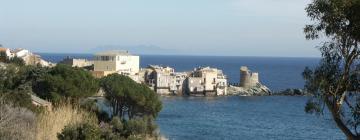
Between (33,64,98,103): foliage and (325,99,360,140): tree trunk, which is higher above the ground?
(325,99,360,140): tree trunk

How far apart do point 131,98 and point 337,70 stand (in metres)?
29.5

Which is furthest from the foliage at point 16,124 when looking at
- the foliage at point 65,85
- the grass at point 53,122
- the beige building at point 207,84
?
the beige building at point 207,84

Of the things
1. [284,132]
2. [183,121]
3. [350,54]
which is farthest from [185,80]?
[350,54]

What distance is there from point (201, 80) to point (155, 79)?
671cm

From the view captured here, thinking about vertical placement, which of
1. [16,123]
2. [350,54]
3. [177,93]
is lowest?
[177,93]

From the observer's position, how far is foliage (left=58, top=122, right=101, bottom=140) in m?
14.6

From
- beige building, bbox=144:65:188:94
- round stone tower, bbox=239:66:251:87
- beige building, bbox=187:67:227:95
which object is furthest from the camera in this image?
round stone tower, bbox=239:66:251:87

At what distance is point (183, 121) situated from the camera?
5600 centimetres

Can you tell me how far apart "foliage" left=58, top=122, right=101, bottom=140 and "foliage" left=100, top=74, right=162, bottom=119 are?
79.1 ft

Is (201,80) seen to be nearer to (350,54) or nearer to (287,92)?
(287,92)

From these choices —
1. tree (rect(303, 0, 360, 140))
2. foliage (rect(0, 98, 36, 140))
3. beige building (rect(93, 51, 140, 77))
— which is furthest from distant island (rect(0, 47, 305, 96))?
tree (rect(303, 0, 360, 140))

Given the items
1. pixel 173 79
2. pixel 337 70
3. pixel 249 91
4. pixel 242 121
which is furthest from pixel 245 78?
pixel 337 70

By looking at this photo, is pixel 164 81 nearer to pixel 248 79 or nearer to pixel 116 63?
pixel 116 63

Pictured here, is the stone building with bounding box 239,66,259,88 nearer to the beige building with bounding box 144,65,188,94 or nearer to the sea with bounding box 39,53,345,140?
the beige building with bounding box 144,65,188,94
